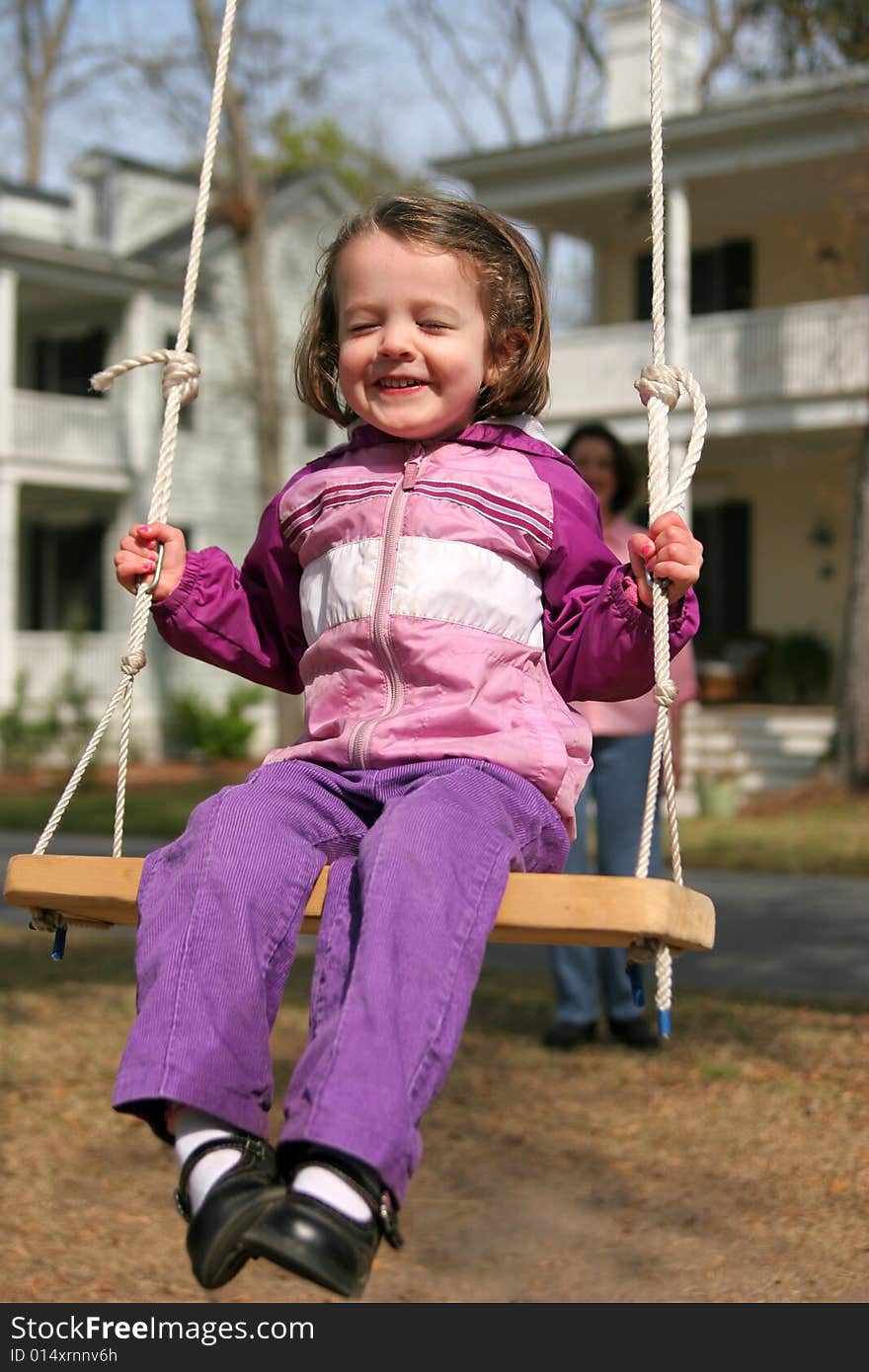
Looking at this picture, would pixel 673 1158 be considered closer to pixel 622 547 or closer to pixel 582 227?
pixel 622 547

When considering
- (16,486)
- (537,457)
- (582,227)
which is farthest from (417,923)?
(16,486)

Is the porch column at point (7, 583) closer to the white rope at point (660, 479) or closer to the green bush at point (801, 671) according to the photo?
the green bush at point (801, 671)

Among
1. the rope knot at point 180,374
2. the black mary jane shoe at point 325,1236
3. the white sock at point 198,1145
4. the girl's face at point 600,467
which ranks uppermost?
the girl's face at point 600,467

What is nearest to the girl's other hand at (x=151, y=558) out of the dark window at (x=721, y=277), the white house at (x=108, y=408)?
the dark window at (x=721, y=277)

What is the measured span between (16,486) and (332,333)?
19550mm

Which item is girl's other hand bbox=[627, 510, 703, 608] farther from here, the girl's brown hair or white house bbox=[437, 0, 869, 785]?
white house bbox=[437, 0, 869, 785]

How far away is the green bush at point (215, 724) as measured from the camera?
69.3ft

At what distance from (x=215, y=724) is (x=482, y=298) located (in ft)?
60.2

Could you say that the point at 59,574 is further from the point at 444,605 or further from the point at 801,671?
the point at 444,605

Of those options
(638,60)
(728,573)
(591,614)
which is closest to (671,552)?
(591,614)

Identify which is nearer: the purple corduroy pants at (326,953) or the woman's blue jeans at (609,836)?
the purple corduroy pants at (326,953)

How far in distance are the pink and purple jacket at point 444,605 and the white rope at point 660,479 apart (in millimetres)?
141

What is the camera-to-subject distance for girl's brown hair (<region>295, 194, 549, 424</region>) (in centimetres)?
296

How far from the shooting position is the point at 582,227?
1925 centimetres
